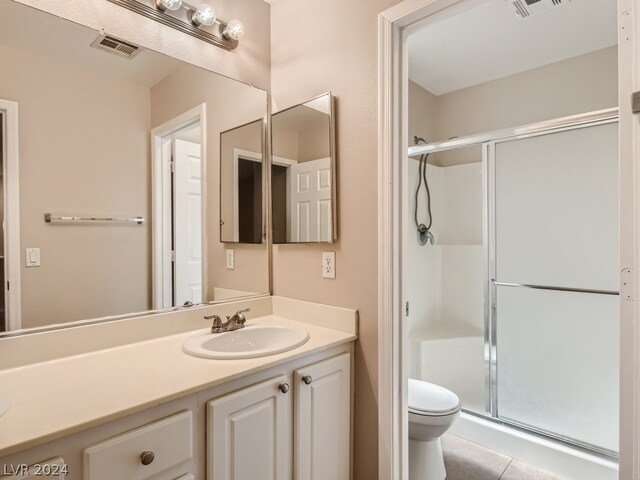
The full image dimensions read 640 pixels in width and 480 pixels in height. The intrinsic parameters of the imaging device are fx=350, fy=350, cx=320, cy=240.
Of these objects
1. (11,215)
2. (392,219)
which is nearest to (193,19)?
(11,215)

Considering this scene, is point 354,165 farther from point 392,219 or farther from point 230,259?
point 230,259

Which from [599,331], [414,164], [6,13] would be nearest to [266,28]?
[6,13]

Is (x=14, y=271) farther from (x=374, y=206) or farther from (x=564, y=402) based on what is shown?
(x=564, y=402)

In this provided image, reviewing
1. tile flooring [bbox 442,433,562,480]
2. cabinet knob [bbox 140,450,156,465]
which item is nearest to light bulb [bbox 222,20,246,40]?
cabinet knob [bbox 140,450,156,465]

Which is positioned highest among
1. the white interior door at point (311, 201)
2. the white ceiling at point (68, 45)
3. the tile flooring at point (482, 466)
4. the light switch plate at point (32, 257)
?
the white ceiling at point (68, 45)

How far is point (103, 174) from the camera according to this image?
1354mm

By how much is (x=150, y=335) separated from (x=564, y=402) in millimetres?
2431

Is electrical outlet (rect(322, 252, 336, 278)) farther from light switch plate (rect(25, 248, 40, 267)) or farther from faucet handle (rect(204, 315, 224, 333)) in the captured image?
light switch plate (rect(25, 248, 40, 267))

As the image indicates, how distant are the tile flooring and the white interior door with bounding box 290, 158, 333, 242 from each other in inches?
58.9

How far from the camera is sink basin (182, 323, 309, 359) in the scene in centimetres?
139

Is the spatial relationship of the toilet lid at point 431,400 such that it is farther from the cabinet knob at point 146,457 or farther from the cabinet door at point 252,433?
the cabinet knob at point 146,457

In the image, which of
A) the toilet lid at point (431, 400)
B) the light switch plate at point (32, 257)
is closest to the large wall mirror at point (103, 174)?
the light switch plate at point (32, 257)

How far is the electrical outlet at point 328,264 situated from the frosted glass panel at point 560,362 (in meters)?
1.58

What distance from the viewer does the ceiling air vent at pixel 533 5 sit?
71.4 inches
